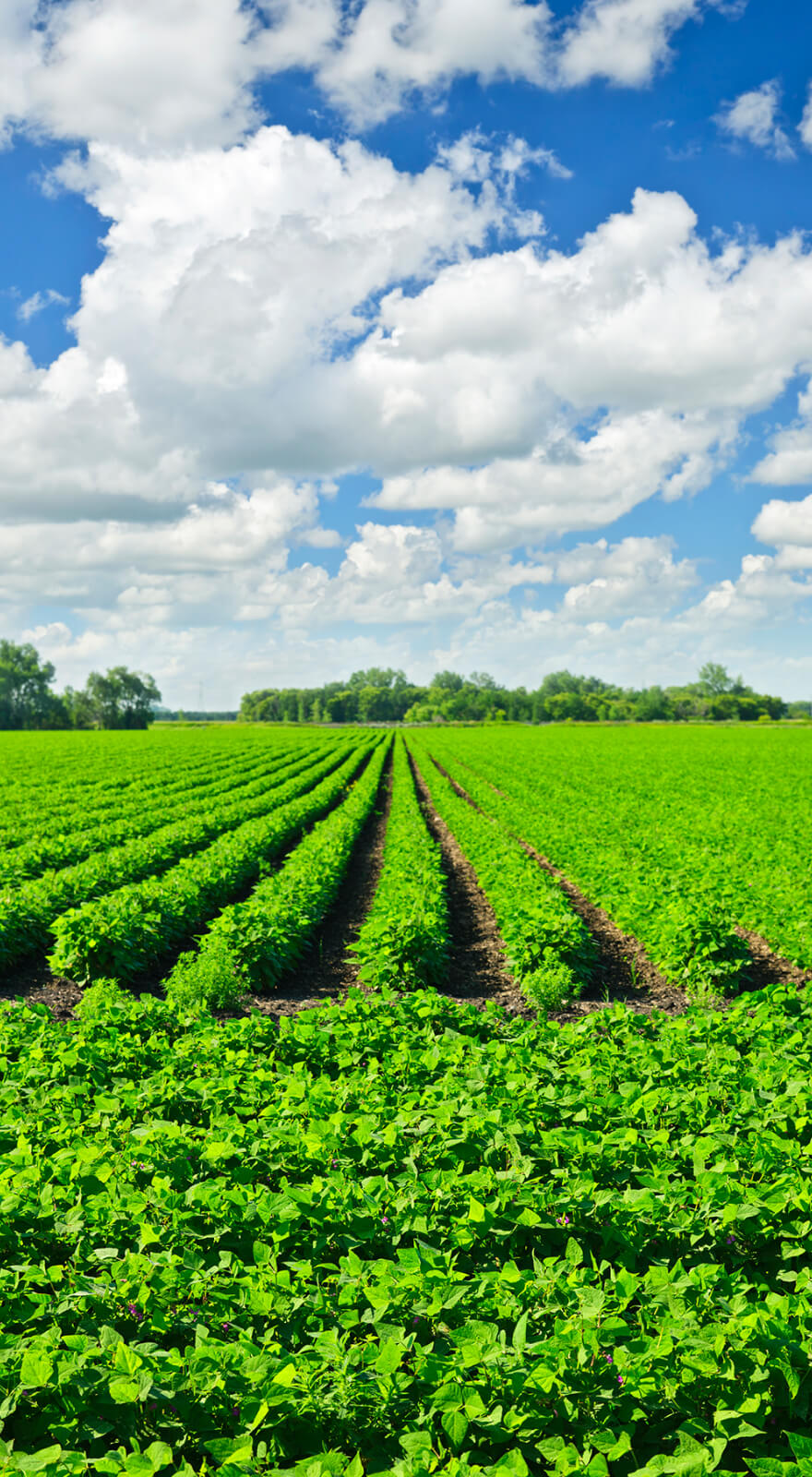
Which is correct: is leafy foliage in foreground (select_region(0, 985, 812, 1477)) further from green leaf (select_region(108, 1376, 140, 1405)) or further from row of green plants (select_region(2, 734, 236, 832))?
row of green plants (select_region(2, 734, 236, 832))

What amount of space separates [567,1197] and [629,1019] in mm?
3139

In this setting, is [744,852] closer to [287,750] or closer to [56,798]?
[56,798]

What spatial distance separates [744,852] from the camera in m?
18.3

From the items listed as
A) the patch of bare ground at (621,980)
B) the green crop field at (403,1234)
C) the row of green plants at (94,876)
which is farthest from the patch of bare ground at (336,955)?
the row of green plants at (94,876)

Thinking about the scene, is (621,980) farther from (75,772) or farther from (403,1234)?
(75,772)

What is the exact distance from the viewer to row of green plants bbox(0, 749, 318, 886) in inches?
661

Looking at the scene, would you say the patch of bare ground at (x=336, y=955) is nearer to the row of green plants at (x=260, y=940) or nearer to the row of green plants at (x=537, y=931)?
the row of green plants at (x=260, y=940)

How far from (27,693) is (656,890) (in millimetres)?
147935

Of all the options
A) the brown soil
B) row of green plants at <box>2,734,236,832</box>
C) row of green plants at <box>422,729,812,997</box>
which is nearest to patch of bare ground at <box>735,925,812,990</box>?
row of green plants at <box>422,729,812,997</box>

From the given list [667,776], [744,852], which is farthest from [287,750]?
[744,852]

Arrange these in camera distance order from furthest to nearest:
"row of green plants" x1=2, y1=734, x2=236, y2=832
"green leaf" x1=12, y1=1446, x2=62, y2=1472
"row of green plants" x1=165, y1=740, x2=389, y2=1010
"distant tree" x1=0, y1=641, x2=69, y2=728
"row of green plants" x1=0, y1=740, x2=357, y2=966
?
"distant tree" x1=0, y1=641, x2=69, y2=728 < "row of green plants" x1=2, y1=734, x2=236, y2=832 < "row of green plants" x1=0, y1=740, x2=357, y2=966 < "row of green plants" x1=165, y1=740, x2=389, y2=1010 < "green leaf" x1=12, y1=1446, x2=62, y2=1472

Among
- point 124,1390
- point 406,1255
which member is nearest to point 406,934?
point 406,1255

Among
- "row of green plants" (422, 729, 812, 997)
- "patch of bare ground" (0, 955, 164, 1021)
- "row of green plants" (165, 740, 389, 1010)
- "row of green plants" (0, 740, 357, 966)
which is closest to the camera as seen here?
"row of green plants" (165, 740, 389, 1010)

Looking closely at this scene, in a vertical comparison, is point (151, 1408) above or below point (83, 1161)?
below
